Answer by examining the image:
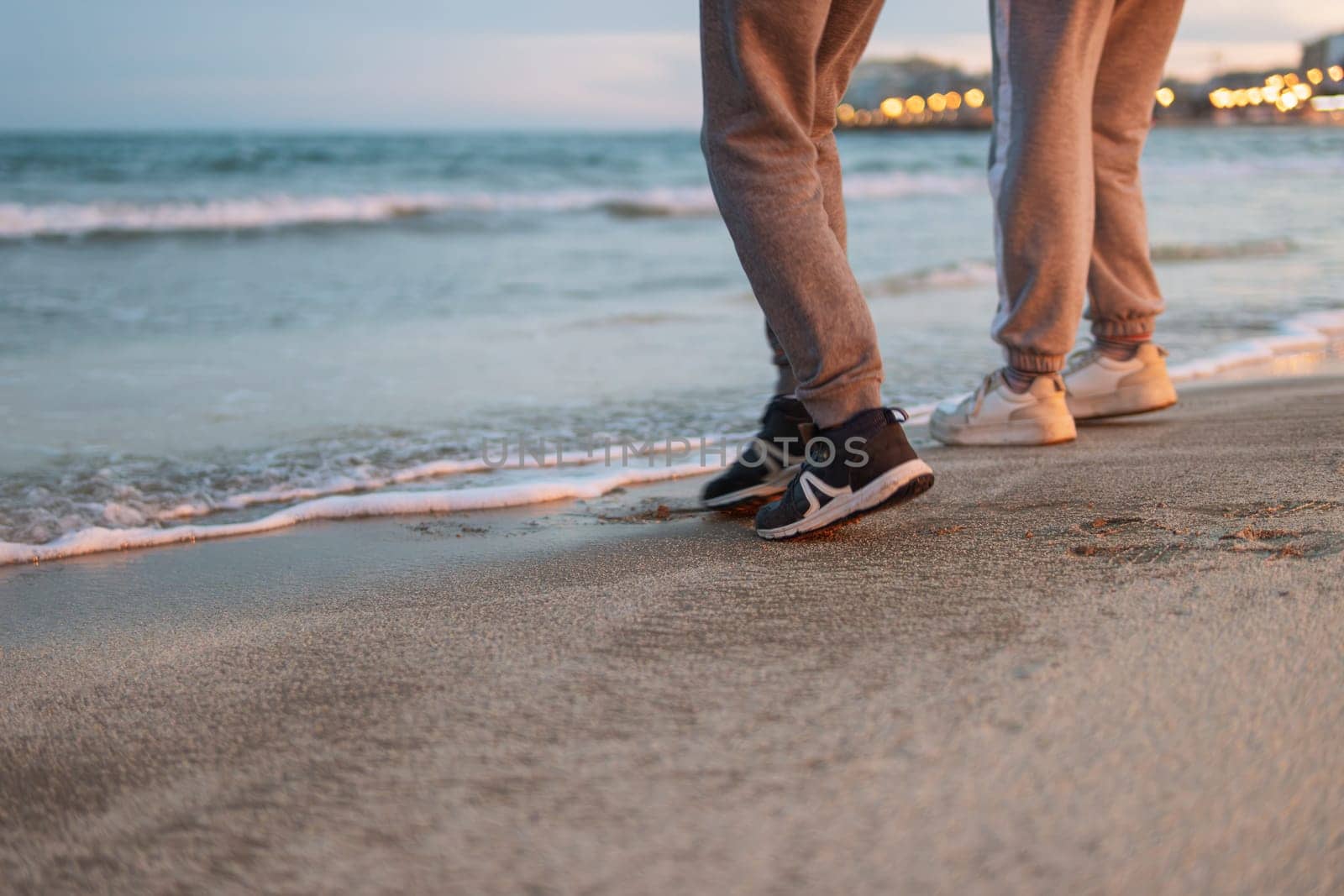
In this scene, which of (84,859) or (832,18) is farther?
(832,18)

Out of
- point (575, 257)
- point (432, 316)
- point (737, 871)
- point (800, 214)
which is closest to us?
point (737, 871)

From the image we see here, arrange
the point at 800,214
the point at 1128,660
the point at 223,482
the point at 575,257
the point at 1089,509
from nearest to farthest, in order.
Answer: the point at 1128,660
the point at 800,214
the point at 1089,509
the point at 223,482
the point at 575,257

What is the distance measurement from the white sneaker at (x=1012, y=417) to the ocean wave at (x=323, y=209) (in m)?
7.43

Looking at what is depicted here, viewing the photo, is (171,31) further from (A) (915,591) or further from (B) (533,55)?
(A) (915,591)

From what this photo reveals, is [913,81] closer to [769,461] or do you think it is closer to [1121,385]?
[1121,385]

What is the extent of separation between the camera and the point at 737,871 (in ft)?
2.31

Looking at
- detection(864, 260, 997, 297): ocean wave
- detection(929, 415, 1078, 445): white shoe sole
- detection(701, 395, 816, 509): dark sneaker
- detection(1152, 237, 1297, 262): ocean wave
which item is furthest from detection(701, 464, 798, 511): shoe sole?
detection(1152, 237, 1297, 262): ocean wave

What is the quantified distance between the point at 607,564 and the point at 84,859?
0.78 m

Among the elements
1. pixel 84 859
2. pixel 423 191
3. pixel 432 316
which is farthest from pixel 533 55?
pixel 84 859

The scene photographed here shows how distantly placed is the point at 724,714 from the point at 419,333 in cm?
314

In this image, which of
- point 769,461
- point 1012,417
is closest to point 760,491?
point 769,461

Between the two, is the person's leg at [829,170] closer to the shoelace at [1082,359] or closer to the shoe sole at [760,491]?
the shoe sole at [760,491]

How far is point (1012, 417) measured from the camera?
2104mm

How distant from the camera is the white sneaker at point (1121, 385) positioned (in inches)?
89.6
